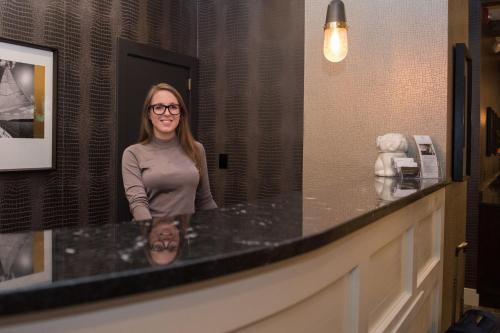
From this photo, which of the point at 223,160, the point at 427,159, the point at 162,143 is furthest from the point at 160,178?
the point at 223,160

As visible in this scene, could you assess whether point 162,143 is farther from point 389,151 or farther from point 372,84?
point 372,84

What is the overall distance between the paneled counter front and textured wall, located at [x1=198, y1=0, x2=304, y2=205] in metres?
2.18

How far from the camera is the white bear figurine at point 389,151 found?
260cm

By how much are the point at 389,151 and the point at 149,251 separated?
6.75 feet

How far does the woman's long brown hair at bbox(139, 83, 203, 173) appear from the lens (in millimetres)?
2400

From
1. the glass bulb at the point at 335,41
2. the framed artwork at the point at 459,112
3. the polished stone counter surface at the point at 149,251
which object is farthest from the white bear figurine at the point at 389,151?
the polished stone counter surface at the point at 149,251

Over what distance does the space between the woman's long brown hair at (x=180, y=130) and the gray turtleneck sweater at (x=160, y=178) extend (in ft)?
0.11

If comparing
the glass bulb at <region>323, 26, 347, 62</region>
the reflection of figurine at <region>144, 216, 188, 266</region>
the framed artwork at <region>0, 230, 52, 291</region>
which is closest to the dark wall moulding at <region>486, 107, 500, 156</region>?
the glass bulb at <region>323, 26, 347, 62</region>

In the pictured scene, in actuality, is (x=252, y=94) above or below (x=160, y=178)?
above

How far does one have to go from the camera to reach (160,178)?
229cm

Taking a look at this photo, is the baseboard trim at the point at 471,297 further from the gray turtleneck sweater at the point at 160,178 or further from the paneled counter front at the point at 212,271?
the paneled counter front at the point at 212,271

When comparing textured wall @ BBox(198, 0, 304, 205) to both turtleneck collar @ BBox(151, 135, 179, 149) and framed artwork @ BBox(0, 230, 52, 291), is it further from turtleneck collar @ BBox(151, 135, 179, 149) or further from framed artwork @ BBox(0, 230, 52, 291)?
framed artwork @ BBox(0, 230, 52, 291)

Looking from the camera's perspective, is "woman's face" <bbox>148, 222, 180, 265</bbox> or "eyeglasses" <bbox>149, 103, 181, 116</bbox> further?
"eyeglasses" <bbox>149, 103, 181, 116</bbox>

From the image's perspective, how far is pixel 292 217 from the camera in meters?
1.18
